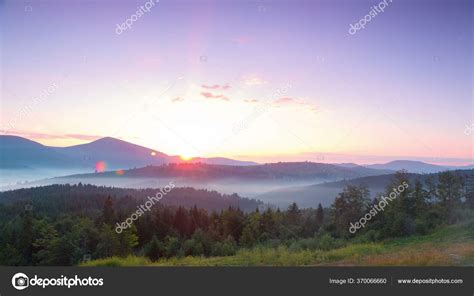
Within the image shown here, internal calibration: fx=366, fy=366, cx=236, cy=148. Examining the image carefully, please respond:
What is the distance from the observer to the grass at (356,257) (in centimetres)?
698

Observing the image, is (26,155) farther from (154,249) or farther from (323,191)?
(323,191)

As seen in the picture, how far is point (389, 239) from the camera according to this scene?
356 inches

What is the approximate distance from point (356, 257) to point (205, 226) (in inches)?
193

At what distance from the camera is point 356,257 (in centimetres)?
740

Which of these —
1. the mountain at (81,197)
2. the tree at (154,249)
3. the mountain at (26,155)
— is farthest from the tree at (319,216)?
the mountain at (26,155)

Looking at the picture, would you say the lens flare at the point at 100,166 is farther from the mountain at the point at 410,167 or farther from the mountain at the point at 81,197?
the mountain at the point at 410,167

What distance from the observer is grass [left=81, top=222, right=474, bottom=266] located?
6.98 m

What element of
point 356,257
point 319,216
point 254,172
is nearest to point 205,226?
point 254,172

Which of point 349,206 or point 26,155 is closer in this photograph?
point 26,155

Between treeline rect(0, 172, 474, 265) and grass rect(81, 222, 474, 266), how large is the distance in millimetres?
778

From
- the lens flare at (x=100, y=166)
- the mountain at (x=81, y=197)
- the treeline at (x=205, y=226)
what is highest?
the lens flare at (x=100, y=166)

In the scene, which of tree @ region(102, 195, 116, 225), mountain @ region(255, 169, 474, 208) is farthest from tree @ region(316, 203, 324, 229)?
tree @ region(102, 195, 116, 225)

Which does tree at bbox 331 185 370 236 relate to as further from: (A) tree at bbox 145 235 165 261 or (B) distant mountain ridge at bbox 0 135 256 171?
(A) tree at bbox 145 235 165 261

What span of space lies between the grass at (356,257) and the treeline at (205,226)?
78cm
